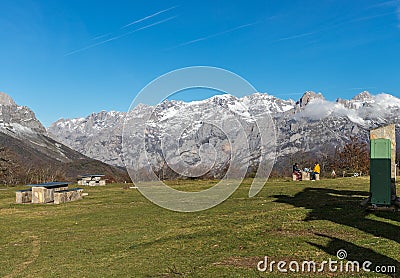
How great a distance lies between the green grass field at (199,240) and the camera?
398 inches

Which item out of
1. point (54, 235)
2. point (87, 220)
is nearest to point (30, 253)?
point (54, 235)

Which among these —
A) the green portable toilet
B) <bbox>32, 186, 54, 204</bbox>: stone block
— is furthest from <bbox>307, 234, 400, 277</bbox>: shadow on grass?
<bbox>32, 186, 54, 204</bbox>: stone block

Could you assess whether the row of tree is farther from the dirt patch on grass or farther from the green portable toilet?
the dirt patch on grass

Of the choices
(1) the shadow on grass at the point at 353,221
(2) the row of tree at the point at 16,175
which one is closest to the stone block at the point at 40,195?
(1) the shadow on grass at the point at 353,221

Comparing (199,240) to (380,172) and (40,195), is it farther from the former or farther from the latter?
(40,195)

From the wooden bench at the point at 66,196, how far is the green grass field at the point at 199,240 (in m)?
7.65

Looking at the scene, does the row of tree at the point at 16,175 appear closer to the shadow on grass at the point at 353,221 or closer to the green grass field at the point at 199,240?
the green grass field at the point at 199,240

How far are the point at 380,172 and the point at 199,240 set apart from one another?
8.20 meters

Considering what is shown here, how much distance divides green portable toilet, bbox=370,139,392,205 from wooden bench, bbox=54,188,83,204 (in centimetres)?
2048

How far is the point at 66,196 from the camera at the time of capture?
28828 millimetres

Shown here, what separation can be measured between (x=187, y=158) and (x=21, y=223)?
1993 cm

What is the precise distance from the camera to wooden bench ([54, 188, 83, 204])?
27953 mm

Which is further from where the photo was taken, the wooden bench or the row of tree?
the row of tree

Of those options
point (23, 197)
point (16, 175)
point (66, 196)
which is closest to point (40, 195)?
point (23, 197)
